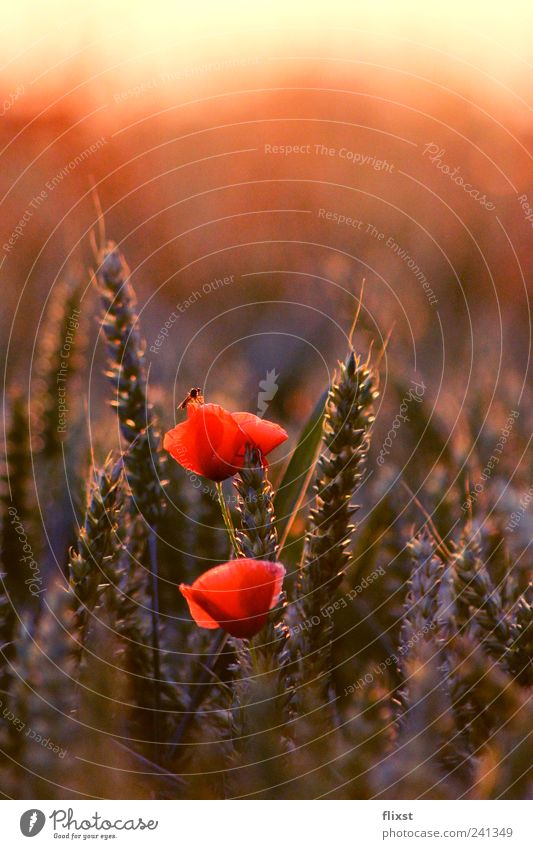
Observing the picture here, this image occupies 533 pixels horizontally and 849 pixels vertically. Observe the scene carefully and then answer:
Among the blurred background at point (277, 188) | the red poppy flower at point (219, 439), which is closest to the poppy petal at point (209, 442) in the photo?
the red poppy flower at point (219, 439)

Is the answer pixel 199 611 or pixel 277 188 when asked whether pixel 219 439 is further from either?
pixel 277 188

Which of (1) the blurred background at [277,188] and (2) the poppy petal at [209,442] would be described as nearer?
(2) the poppy petal at [209,442]

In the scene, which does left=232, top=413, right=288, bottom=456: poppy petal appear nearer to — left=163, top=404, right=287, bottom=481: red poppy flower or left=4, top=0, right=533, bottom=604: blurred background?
left=163, top=404, right=287, bottom=481: red poppy flower

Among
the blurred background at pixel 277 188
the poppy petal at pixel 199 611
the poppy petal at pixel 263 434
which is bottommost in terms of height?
the poppy petal at pixel 199 611

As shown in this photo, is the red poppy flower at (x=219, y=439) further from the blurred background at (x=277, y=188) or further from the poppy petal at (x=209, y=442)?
the blurred background at (x=277, y=188)
